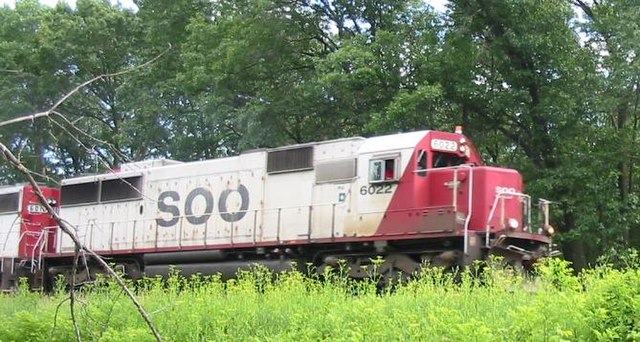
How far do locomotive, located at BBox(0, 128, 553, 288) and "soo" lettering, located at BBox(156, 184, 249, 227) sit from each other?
0.09 feet

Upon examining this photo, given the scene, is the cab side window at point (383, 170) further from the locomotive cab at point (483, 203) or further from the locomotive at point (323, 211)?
the locomotive cab at point (483, 203)

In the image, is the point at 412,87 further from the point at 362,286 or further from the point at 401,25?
the point at 362,286

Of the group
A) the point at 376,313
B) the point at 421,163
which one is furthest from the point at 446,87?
the point at 376,313

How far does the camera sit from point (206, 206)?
16.5 m

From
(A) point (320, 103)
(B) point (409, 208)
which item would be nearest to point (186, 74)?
(A) point (320, 103)

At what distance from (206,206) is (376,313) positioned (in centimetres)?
1016

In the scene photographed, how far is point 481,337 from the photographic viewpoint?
514 centimetres

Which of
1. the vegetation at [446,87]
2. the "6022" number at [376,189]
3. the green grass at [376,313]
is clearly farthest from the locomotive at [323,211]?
the vegetation at [446,87]

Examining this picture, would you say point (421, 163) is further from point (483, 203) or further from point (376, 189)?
point (483, 203)

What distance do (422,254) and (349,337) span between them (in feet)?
22.1

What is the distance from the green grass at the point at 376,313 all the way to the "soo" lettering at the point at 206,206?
4.74 metres

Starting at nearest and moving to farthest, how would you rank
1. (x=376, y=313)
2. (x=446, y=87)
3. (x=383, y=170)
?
(x=376, y=313) < (x=383, y=170) < (x=446, y=87)

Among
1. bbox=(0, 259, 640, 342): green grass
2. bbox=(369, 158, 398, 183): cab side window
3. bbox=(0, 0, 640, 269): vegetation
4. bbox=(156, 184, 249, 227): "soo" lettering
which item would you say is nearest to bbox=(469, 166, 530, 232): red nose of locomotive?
bbox=(369, 158, 398, 183): cab side window

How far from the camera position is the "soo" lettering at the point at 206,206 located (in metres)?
15.8
